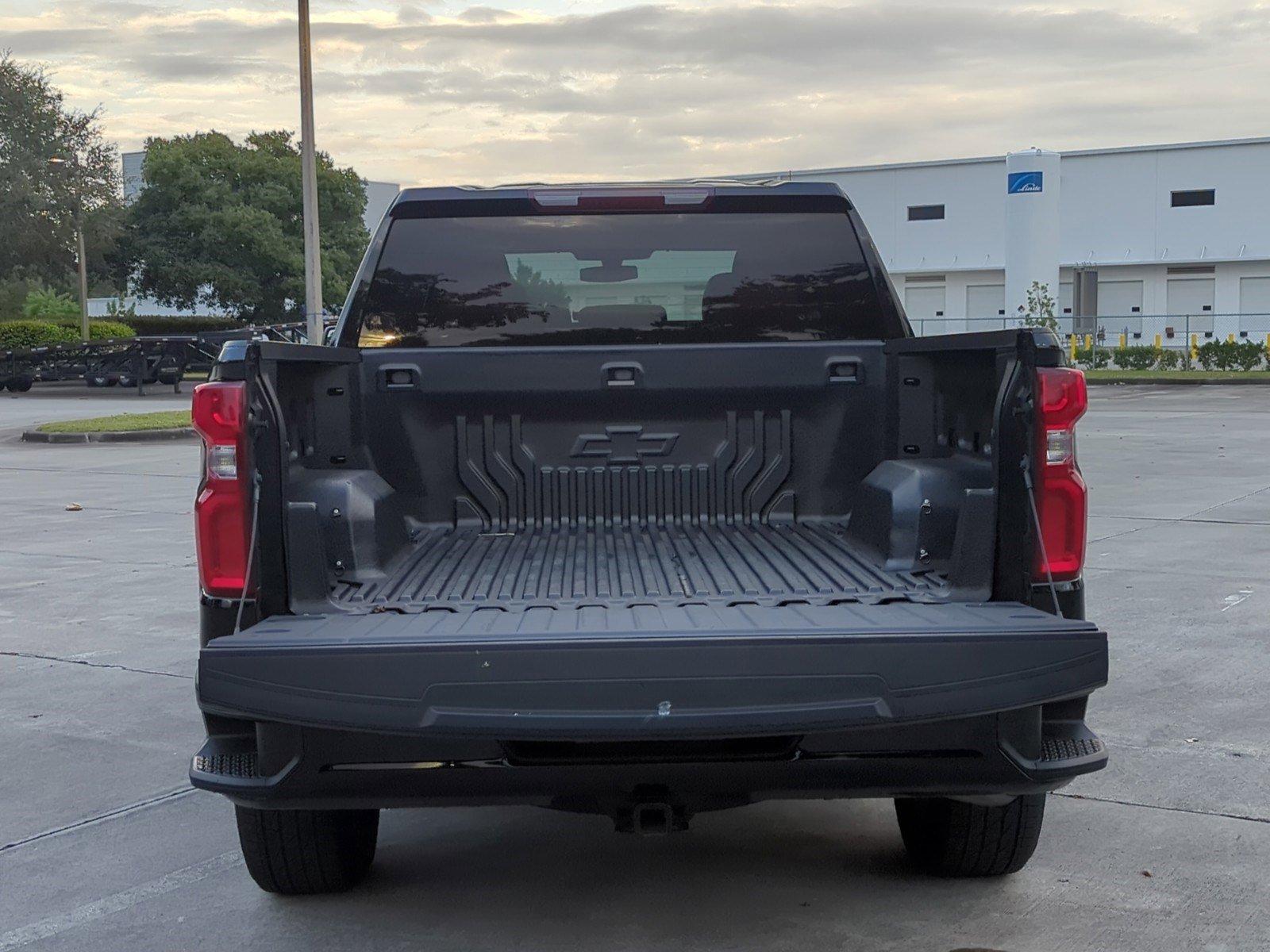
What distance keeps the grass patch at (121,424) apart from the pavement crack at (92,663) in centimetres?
1545

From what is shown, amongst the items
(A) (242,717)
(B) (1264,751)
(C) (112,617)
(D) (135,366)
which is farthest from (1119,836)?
(D) (135,366)

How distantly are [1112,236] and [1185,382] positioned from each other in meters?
23.4

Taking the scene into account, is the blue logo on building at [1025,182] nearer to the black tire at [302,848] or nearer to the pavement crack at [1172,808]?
the pavement crack at [1172,808]

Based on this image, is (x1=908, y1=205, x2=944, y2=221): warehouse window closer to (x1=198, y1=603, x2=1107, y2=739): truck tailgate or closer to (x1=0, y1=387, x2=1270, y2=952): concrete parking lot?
(x1=0, y1=387, x2=1270, y2=952): concrete parking lot

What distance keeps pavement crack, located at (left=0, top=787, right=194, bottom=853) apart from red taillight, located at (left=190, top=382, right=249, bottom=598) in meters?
1.65

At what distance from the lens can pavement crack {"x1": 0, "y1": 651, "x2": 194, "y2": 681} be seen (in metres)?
7.14

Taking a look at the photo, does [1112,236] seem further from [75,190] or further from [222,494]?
[222,494]

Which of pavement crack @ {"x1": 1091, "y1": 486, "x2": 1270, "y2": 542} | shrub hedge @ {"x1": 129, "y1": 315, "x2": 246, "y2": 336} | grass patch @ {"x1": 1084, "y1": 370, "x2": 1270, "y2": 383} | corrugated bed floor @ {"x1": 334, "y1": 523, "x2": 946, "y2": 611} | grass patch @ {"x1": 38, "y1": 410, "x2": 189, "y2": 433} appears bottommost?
pavement crack @ {"x1": 1091, "y1": 486, "x2": 1270, "y2": 542}

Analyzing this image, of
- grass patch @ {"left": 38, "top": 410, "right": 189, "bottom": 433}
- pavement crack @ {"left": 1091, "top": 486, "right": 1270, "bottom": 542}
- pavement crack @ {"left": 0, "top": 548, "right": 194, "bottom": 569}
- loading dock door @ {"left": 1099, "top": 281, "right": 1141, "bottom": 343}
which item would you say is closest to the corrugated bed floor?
pavement crack @ {"left": 0, "top": 548, "right": 194, "bottom": 569}

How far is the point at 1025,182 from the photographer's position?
44438 millimetres

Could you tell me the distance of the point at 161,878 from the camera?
454 cm

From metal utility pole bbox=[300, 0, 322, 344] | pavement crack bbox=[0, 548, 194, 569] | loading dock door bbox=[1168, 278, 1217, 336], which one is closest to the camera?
pavement crack bbox=[0, 548, 194, 569]

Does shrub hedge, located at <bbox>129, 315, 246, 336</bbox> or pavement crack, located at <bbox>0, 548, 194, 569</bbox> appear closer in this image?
pavement crack, located at <bbox>0, 548, 194, 569</bbox>

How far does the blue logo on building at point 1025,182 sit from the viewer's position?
4419 centimetres
